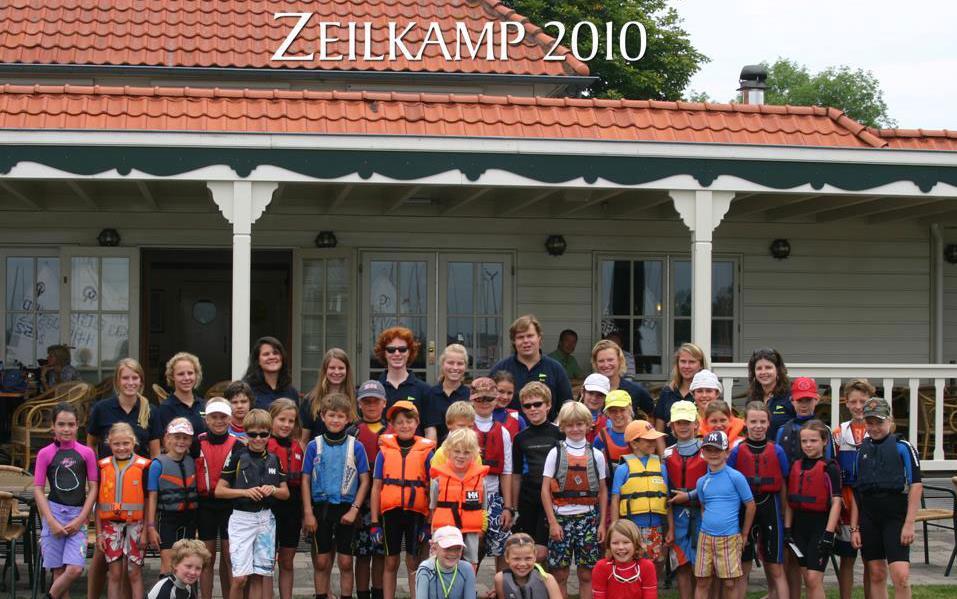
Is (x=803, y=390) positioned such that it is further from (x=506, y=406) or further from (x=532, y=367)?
(x=506, y=406)

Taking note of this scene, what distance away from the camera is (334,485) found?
21.4ft

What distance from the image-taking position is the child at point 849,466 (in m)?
6.78

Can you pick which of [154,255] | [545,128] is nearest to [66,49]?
[154,255]

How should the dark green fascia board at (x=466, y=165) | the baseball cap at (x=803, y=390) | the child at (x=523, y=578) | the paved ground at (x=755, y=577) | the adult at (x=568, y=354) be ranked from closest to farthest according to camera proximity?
the child at (x=523, y=578), the baseball cap at (x=803, y=390), the paved ground at (x=755, y=577), the dark green fascia board at (x=466, y=165), the adult at (x=568, y=354)

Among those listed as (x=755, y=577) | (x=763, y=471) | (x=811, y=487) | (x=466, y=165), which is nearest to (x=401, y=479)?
(x=763, y=471)

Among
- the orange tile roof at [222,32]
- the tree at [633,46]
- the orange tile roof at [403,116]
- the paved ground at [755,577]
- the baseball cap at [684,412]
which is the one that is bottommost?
the paved ground at [755,577]

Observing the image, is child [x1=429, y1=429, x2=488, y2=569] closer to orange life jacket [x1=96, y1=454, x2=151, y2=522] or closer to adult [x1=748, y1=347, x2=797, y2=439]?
orange life jacket [x1=96, y1=454, x2=151, y2=522]

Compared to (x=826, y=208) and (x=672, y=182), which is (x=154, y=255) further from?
(x=826, y=208)

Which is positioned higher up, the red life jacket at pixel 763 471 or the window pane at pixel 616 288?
the window pane at pixel 616 288

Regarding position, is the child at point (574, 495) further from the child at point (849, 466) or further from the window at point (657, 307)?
the window at point (657, 307)

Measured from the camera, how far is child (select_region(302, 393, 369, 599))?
652cm

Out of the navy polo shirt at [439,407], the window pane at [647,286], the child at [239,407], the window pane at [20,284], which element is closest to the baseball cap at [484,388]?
the navy polo shirt at [439,407]

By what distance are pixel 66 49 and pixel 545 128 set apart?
25.1 ft

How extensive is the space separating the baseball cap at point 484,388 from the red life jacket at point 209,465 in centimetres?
135
